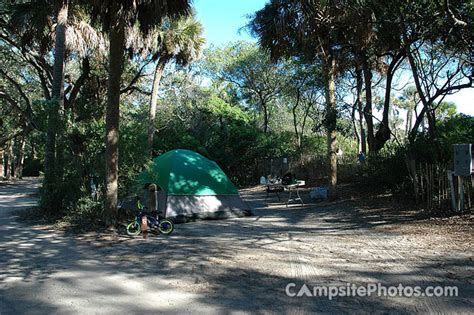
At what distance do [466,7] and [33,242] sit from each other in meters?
12.2

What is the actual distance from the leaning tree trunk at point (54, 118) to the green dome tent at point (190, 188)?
244cm

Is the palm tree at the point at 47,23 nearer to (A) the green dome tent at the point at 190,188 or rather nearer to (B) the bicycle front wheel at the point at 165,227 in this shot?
(A) the green dome tent at the point at 190,188

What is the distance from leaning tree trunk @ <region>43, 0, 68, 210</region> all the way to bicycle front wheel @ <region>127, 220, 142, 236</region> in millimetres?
3453

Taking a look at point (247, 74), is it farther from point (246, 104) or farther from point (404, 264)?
point (404, 264)

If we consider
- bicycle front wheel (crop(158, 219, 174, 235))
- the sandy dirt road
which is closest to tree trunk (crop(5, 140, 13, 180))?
the sandy dirt road

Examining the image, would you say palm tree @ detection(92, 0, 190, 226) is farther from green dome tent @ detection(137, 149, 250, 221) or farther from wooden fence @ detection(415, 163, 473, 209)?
wooden fence @ detection(415, 163, 473, 209)

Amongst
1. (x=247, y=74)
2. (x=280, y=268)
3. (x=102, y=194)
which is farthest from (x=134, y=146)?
(x=247, y=74)

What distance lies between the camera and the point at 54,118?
1066cm

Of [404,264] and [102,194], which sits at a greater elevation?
[102,194]

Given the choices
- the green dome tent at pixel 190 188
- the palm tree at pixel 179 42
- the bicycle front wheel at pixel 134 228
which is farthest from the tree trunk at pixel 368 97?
the bicycle front wheel at pixel 134 228

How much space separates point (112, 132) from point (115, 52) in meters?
1.86

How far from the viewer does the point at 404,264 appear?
6031 mm

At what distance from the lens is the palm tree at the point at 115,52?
9170 millimetres

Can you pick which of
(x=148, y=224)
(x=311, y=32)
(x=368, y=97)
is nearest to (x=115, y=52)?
(x=148, y=224)
